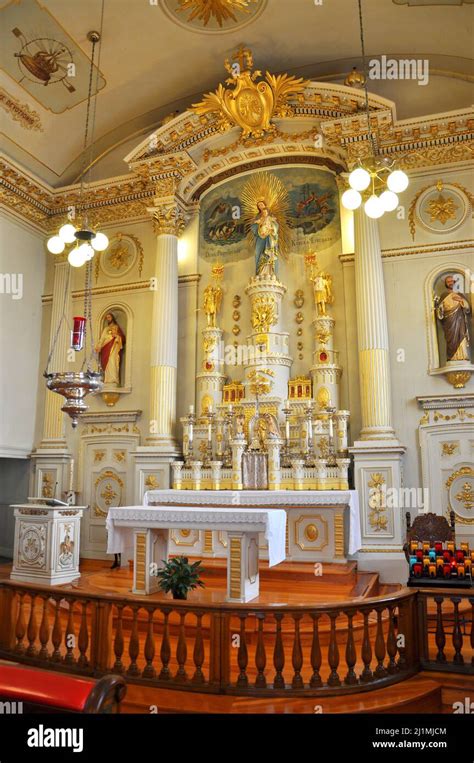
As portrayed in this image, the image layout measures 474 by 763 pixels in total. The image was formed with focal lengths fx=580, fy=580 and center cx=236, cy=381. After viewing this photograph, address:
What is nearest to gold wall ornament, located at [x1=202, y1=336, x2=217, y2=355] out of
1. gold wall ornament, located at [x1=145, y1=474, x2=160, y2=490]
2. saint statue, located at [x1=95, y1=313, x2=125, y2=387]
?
saint statue, located at [x1=95, y1=313, x2=125, y2=387]

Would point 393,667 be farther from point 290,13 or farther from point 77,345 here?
point 290,13

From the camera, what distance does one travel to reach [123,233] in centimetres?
1109

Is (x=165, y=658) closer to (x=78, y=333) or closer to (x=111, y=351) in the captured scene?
(x=78, y=333)

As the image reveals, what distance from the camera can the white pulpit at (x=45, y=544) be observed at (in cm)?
718

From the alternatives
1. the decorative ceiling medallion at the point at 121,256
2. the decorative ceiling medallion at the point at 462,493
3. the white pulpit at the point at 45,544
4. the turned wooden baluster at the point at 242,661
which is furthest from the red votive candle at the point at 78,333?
the decorative ceiling medallion at the point at 121,256

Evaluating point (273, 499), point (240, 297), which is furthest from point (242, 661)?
point (240, 297)

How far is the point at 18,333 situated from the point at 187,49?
5789 millimetres

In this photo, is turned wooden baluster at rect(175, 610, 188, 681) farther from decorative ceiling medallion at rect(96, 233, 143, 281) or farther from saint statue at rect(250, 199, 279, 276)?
decorative ceiling medallion at rect(96, 233, 143, 281)

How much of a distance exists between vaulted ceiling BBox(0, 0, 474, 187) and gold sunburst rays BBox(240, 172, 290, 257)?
185cm

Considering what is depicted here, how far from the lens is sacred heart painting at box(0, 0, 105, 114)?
8849mm

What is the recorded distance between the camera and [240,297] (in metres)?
10.2

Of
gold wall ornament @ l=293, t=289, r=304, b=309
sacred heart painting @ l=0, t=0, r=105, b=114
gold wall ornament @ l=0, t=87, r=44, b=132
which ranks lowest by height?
gold wall ornament @ l=293, t=289, r=304, b=309

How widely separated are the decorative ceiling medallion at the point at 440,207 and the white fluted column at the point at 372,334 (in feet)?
2.38
